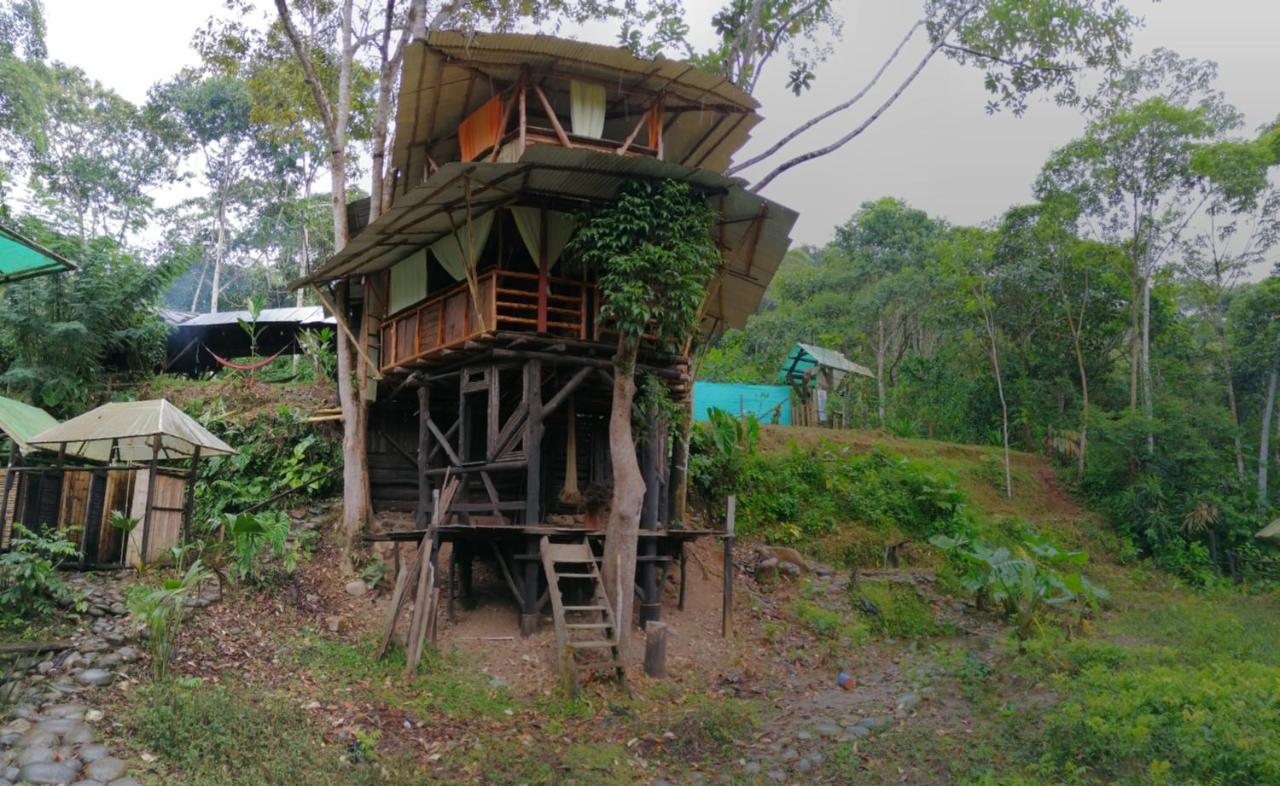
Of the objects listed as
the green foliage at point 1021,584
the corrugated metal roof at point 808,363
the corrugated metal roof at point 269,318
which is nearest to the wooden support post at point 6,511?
the corrugated metal roof at point 269,318

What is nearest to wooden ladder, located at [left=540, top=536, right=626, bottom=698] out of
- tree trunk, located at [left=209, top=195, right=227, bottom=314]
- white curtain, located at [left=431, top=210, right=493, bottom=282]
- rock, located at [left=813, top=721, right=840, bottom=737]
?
rock, located at [left=813, top=721, right=840, bottom=737]

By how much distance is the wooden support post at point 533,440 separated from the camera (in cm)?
1226

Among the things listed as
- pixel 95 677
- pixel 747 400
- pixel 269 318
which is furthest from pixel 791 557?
pixel 269 318

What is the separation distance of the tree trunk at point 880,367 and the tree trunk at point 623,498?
17723mm

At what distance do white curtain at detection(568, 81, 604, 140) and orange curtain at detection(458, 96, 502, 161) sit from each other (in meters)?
1.12

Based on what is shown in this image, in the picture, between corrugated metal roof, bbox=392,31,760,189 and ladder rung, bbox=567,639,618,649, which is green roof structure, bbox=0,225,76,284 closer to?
corrugated metal roof, bbox=392,31,760,189

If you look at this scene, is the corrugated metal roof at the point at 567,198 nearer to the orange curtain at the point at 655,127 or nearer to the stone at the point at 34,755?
the orange curtain at the point at 655,127

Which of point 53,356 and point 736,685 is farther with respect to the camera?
point 53,356

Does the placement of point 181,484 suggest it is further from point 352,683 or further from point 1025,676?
point 1025,676

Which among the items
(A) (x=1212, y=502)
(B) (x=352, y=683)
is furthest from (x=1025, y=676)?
(A) (x=1212, y=502)

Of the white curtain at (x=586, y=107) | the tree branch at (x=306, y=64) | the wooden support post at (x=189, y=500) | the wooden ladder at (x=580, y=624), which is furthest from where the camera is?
the tree branch at (x=306, y=64)

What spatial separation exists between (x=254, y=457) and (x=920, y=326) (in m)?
23.6

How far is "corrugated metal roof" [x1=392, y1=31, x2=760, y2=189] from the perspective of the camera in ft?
39.2

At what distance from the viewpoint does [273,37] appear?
17.2m
